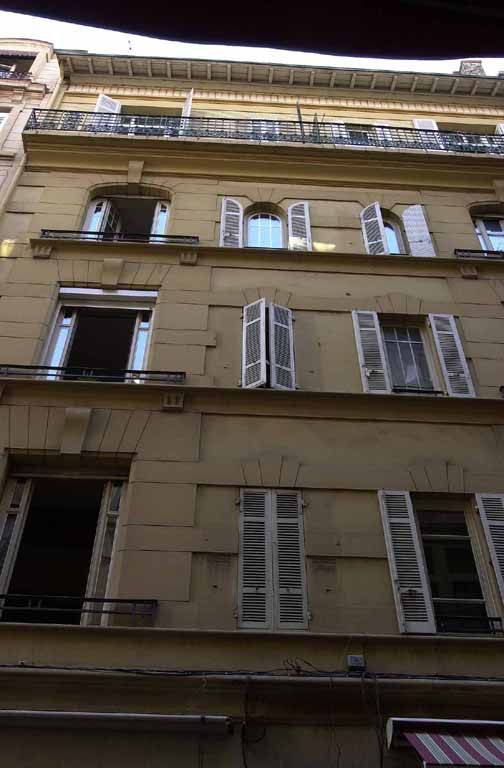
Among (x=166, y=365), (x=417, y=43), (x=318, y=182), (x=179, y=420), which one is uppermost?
(x=318, y=182)

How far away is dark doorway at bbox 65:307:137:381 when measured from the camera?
450 inches

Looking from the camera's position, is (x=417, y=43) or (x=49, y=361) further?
(x=49, y=361)

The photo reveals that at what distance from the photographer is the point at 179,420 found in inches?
381

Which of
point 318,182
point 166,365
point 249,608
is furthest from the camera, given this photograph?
point 318,182

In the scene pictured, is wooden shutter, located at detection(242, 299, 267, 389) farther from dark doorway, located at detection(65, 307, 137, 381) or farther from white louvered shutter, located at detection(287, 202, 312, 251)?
white louvered shutter, located at detection(287, 202, 312, 251)

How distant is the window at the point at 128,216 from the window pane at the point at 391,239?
183 inches

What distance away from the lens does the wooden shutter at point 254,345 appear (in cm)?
1028

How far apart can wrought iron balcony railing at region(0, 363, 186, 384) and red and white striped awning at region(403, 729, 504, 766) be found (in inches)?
232

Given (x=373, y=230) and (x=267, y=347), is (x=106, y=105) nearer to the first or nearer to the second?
(x=373, y=230)

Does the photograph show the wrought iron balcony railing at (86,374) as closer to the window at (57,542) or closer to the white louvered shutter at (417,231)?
the window at (57,542)

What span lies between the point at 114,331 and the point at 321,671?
7.04 m

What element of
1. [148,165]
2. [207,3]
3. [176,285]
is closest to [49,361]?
[176,285]

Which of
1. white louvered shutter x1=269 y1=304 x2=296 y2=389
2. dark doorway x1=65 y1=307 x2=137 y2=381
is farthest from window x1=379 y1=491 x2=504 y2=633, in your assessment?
dark doorway x1=65 y1=307 x2=137 y2=381

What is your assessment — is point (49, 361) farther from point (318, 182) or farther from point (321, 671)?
point (318, 182)
